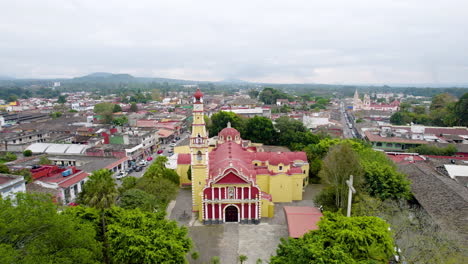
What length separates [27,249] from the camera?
40.7 feet

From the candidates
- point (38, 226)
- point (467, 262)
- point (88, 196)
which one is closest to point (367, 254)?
point (467, 262)

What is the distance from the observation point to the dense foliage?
1454 centimetres

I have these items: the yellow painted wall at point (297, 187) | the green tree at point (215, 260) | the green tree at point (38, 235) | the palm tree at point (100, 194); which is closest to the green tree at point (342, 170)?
the yellow painted wall at point (297, 187)

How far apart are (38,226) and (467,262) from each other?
2317 cm

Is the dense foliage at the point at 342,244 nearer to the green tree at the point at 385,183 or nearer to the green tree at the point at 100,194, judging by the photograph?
the green tree at the point at 385,183

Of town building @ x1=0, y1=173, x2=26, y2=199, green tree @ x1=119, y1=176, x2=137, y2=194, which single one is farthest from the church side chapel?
town building @ x1=0, y1=173, x2=26, y2=199

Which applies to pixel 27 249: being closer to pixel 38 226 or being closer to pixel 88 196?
pixel 38 226

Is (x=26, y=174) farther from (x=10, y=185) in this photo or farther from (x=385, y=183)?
(x=385, y=183)

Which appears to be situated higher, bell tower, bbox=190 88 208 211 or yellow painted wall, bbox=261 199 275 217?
bell tower, bbox=190 88 208 211

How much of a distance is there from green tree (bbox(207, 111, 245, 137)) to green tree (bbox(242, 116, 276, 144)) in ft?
5.06

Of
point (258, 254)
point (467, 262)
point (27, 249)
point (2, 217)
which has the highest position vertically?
point (2, 217)

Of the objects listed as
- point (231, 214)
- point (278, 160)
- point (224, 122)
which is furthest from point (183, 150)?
point (231, 214)

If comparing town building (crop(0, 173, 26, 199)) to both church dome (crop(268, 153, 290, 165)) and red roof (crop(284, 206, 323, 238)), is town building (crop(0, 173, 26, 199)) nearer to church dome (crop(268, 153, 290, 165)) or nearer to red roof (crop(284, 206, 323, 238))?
red roof (crop(284, 206, 323, 238))

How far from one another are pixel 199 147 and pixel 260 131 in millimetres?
26846
